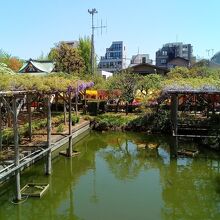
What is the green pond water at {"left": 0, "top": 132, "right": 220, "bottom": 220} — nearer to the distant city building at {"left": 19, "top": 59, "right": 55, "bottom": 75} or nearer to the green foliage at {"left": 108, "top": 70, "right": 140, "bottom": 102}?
the green foliage at {"left": 108, "top": 70, "right": 140, "bottom": 102}

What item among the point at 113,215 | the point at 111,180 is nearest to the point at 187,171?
the point at 111,180

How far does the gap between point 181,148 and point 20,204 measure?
1062cm

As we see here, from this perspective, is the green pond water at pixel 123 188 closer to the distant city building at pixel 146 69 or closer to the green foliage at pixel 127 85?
the green foliage at pixel 127 85

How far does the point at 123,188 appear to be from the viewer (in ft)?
44.5

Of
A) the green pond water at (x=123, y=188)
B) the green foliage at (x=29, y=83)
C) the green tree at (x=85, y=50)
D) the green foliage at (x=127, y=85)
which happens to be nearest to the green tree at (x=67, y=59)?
the green tree at (x=85, y=50)

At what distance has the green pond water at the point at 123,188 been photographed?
11.3m

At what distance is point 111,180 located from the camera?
14.7m

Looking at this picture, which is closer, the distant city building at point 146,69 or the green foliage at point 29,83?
the green foliage at point 29,83

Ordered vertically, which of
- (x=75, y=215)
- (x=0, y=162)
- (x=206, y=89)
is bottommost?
(x=75, y=215)

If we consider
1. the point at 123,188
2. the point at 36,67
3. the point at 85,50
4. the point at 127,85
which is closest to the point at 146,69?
the point at 85,50

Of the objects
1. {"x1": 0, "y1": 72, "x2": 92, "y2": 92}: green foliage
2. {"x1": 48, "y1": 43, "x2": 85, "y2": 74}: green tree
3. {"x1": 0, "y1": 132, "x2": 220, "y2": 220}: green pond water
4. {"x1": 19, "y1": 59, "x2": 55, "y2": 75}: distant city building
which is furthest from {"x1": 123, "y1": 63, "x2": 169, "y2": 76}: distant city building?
{"x1": 0, "y1": 72, "x2": 92, "y2": 92}: green foliage

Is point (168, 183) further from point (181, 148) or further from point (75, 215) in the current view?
point (181, 148)

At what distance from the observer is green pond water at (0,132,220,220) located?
11.3m

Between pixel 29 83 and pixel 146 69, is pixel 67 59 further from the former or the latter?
pixel 29 83
